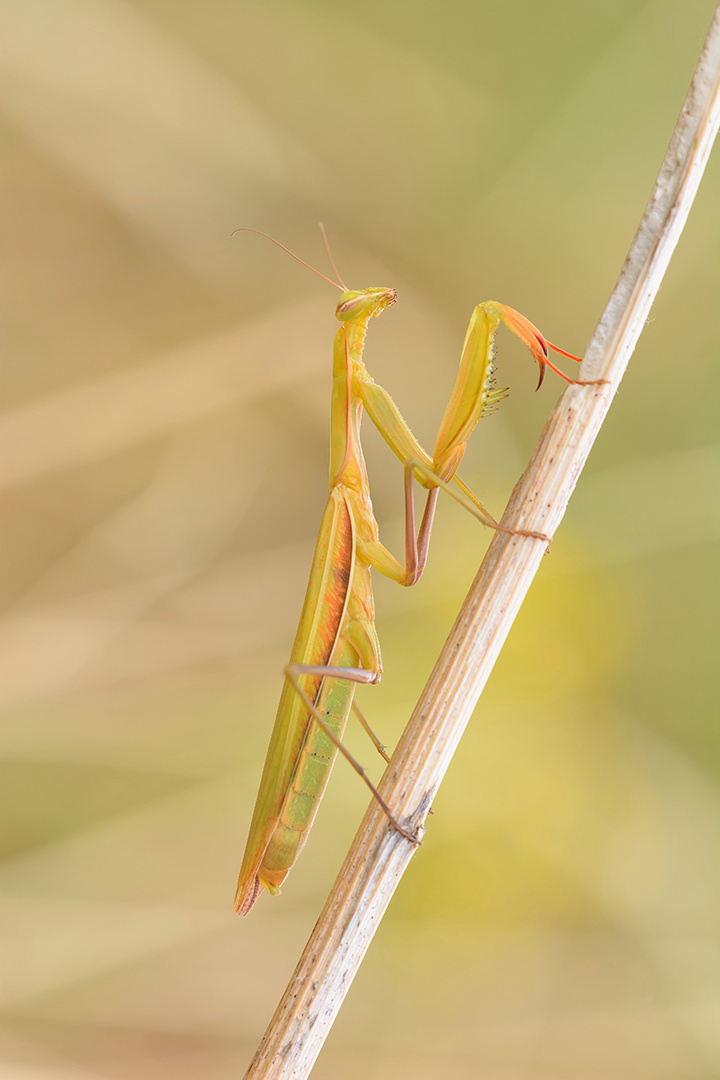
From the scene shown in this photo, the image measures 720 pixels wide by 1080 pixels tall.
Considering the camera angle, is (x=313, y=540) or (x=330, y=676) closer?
(x=330, y=676)

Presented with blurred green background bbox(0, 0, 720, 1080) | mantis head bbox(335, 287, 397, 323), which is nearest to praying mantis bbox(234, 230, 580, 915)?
mantis head bbox(335, 287, 397, 323)

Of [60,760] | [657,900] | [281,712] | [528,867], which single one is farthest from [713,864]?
[60,760]

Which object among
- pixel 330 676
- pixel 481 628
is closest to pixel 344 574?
pixel 330 676

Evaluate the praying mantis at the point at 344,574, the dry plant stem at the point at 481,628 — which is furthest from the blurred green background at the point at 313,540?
the dry plant stem at the point at 481,628

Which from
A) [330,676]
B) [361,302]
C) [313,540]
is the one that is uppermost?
[361,302]

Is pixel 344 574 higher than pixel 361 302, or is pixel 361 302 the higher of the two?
pixel 361 302

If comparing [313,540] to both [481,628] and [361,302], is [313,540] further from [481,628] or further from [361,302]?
[481,628]

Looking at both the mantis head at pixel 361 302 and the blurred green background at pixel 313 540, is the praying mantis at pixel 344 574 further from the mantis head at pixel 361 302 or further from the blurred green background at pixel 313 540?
the blurred green background at pixel 313 540

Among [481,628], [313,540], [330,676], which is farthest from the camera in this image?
[313,540]
